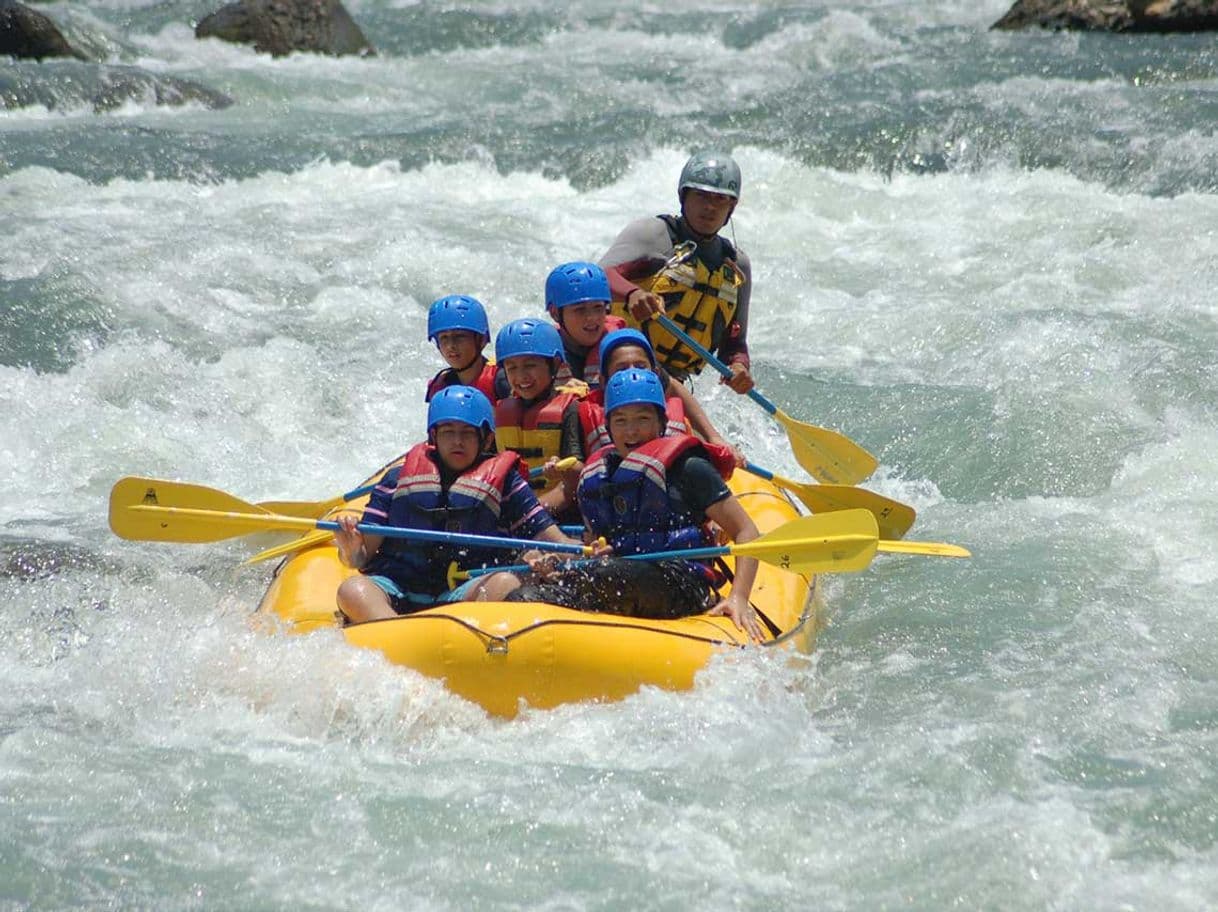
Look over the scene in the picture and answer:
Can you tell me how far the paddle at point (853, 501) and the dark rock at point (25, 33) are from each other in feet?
31.5

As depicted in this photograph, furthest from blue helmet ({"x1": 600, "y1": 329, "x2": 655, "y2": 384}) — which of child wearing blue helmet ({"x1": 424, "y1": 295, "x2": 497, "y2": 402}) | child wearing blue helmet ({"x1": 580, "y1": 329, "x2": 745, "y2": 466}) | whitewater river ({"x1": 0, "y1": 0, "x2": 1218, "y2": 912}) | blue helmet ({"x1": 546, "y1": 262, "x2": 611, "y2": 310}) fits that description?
whitewater river ({"x1": 0, "y1": 0, "x2": 1218, "y2": 912})

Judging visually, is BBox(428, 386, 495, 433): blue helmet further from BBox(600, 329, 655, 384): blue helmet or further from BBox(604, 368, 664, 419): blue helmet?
BBox(600, 329, 655, 384): blue helmet

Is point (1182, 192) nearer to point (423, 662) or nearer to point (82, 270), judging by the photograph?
point (82, 270)

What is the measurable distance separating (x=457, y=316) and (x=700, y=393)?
2.97m

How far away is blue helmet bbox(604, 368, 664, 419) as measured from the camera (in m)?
5.07

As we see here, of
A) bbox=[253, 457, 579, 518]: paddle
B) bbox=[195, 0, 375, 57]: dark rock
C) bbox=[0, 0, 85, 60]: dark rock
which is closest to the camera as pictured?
bbox=[253, 457, 579, 518]: paddle

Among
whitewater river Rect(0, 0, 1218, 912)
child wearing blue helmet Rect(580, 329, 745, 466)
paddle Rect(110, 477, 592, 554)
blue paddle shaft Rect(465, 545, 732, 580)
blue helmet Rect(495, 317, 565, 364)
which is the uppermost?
blue helmet Rect(495, 317, 565, 364)

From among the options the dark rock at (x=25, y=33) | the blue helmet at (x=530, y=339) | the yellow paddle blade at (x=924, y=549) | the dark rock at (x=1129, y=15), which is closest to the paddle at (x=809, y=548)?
the yellow paddle blade at (x=924, y=549)

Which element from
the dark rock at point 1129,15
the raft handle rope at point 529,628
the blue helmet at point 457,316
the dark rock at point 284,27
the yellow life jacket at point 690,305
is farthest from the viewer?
the dark rock at point 284,27

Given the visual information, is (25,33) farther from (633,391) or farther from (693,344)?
(633,391)

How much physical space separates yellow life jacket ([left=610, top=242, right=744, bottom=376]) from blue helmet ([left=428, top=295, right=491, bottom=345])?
76 cm

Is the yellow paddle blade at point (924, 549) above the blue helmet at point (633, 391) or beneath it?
beneath

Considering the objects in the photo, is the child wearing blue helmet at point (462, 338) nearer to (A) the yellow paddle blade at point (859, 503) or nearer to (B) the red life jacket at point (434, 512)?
(B) the red life jacket at point (434, 512)

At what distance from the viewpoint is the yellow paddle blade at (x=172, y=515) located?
5.57 meters
